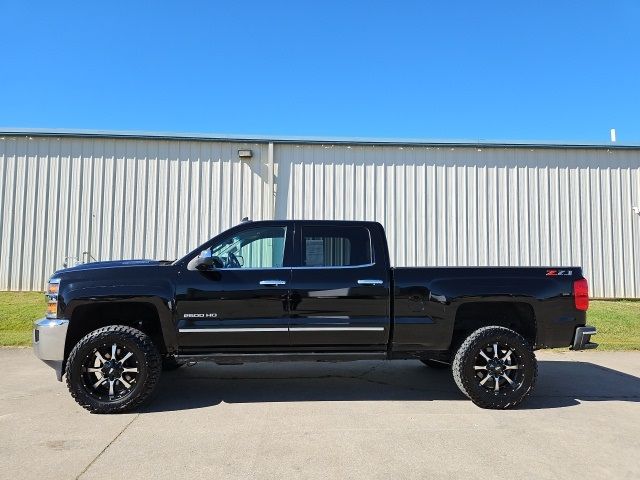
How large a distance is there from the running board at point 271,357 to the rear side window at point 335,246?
0.95 meters

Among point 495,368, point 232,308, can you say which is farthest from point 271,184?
point 495,368

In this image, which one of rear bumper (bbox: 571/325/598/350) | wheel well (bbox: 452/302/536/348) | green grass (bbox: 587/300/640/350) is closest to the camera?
rear bumper (bbox: 571/325/598/350)

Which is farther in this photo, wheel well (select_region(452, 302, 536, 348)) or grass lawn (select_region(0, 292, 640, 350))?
grass lawn (select_region(0, 292, 640, 350))

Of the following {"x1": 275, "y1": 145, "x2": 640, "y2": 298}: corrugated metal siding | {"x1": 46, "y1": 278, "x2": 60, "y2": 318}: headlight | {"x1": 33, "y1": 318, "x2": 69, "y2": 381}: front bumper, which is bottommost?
{"x1": 33, "y1": 318, "x2": 69, "y2": 381}: front bumper

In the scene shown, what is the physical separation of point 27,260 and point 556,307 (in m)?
12.5

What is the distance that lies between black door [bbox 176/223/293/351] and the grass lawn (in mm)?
5328

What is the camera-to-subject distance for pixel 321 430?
447cm

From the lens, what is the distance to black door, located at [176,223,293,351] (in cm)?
511

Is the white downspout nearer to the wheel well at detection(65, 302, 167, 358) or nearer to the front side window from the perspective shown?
the front side window

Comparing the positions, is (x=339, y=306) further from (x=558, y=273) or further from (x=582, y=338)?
(x=582, y=338)

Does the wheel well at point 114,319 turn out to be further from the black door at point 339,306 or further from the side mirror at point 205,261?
the black door at point 339,306

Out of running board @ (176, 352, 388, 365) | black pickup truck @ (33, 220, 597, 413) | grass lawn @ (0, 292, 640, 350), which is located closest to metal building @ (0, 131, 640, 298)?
grass lawn @ (0, 292, 640, 350)

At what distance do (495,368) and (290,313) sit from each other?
2222 millimetres

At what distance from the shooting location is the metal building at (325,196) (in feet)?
42.5
